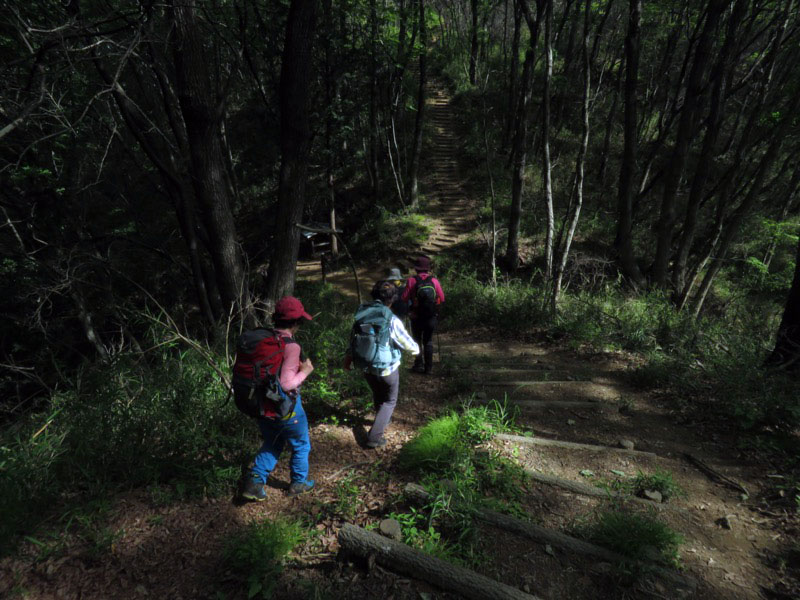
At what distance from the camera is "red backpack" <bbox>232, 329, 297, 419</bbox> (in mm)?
2781

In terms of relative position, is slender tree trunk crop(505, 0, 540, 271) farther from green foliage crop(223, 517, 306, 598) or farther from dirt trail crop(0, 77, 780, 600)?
green foliage crop(223, 517, 306, 598)

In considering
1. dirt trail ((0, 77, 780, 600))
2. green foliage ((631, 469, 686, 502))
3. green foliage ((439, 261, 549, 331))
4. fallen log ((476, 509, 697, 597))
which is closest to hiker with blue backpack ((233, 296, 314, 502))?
dirt trail ((0, 77, 780, 600))

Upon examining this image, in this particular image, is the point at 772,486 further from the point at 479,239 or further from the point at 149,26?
the point at 479,239

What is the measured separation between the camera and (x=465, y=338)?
8.52 m

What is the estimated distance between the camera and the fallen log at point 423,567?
2080 mm

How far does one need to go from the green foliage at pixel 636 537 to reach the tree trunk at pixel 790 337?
342 cm

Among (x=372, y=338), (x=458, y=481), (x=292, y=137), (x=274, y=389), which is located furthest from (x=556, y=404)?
(x=292, y=137)

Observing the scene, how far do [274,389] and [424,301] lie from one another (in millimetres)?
2986

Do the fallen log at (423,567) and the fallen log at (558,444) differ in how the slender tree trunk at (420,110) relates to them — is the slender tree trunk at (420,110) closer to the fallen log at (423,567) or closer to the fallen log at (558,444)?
the fallen log at (558,444)

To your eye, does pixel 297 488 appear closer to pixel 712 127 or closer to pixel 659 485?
pixel 659 485

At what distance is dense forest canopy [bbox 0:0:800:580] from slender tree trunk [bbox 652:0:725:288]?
6 centimetres

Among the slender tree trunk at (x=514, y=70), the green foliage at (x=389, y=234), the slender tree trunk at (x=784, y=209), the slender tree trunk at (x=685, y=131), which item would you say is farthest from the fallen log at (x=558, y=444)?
the slender tree trunk at (x=784, y=209)

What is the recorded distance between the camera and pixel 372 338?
3.55m

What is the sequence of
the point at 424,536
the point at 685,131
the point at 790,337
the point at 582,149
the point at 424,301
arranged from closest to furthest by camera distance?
the point at 424,536, the point at 790,337, the point at 424,301, the point at 582,149, the point at 685,131
